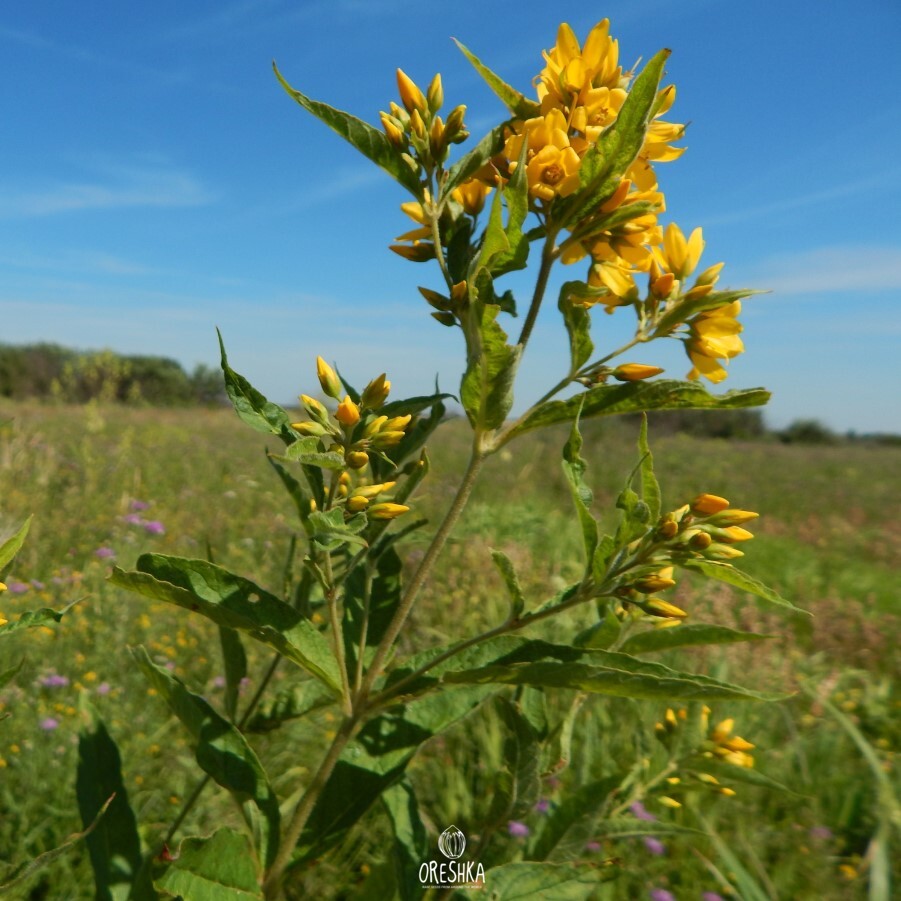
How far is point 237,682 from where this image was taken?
1.28 m

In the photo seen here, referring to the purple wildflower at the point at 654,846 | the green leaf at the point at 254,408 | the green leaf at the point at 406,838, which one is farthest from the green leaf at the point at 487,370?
the purple wildflower at the point at 654,846

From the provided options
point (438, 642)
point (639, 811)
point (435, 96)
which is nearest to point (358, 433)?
point (435, 96)

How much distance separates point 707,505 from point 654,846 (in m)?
1.75

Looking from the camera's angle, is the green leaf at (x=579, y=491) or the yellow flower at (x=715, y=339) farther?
the yellow flower at (x=715, y=339)

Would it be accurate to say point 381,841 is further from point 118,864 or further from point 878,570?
point 878,570

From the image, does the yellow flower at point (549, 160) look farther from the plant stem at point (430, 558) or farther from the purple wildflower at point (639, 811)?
the purple wildflower at point (639, 811)

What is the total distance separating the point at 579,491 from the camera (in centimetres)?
99

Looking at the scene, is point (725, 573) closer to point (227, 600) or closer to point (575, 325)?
point (575, 325)

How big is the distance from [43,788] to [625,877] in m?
1.90

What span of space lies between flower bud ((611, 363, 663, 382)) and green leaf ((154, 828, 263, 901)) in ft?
2.85

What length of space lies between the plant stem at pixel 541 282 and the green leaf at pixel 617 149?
0.05 m

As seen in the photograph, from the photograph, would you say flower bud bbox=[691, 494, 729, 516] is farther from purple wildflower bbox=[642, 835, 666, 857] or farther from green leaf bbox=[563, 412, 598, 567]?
purple wildflower bbox=[642, 835, 666, 857]

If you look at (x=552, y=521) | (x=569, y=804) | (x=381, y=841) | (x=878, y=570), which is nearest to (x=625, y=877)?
(x=381, y=841)

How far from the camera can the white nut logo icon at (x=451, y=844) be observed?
4.54ft
